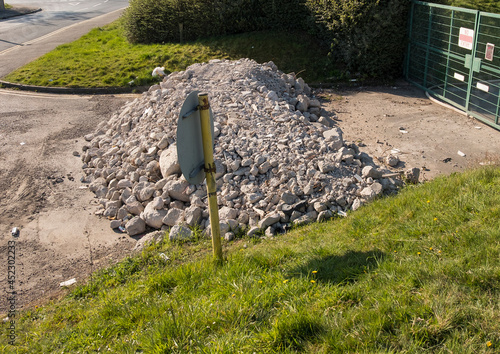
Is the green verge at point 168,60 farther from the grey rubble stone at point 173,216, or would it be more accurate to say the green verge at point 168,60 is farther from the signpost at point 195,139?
the signpost at point 195,139

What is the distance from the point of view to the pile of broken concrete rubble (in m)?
6.37

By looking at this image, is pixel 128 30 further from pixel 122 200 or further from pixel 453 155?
pixel 453 155

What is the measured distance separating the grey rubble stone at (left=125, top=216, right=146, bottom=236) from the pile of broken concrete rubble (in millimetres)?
14

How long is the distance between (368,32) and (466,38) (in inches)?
111

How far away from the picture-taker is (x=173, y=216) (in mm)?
6559

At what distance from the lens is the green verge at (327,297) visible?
2984mm

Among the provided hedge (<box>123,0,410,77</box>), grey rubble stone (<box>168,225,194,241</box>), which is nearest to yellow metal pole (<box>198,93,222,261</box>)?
grey rubble stone (<box>168,225,194,241</box>)

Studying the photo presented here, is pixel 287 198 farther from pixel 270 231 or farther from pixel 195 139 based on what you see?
pixel 195 139

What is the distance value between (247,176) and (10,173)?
468 centimetres

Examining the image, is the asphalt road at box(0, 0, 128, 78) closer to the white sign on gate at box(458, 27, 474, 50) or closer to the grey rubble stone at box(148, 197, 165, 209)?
the grey rubble stone at box(148, 197, 165, 209)

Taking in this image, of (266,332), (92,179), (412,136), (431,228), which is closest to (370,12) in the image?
(412,136)

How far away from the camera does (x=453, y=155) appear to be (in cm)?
830

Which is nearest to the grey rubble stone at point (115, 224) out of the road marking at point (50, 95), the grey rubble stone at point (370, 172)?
the grey rubble stone at point (370, 172)

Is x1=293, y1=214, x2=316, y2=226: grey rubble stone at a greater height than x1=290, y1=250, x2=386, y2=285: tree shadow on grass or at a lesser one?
lesser
